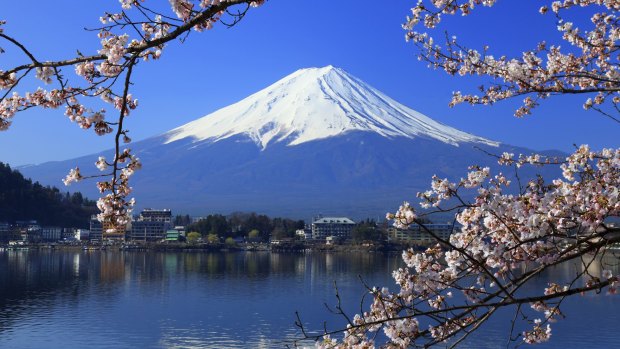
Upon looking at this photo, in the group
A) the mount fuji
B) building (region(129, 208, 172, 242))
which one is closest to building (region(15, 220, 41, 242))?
building (region(129, 208, 172, 242))

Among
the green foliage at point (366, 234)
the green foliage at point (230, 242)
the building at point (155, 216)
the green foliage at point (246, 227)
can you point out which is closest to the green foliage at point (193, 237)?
the green foliage at point (246, 227)

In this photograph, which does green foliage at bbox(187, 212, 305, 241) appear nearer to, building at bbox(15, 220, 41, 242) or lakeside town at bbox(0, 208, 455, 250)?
lakeside town at bbox(0, 208, 455, 250)

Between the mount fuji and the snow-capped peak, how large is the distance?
18 cm

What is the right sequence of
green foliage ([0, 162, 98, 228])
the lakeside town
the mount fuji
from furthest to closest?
the mount fuji < green foliage ([0, 162, 98, 228]) < the lakeside town

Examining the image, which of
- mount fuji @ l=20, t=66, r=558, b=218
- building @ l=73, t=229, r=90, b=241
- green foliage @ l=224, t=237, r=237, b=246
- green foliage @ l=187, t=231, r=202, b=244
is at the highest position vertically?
mount fuji @ l=20, t=66, r=558, b=218

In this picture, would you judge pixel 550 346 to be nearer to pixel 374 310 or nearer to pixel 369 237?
pixel 374 310

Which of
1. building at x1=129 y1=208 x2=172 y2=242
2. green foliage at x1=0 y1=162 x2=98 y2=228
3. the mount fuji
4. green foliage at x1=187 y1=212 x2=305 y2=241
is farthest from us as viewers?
the mount fuji

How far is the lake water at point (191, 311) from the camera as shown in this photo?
12.5m

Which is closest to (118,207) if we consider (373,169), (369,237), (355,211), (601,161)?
(601,161)

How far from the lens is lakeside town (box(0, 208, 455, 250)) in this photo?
162 ft

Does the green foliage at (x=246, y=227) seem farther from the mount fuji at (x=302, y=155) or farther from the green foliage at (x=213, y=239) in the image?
the mount fuji at (x=302, y=155)

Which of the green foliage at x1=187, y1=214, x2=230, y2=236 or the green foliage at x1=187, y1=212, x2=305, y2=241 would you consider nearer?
the green foliage at x1=187, y1=214, x2=230, y2=236

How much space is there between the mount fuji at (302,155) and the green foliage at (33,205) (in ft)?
82.5

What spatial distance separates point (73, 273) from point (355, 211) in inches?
2225
